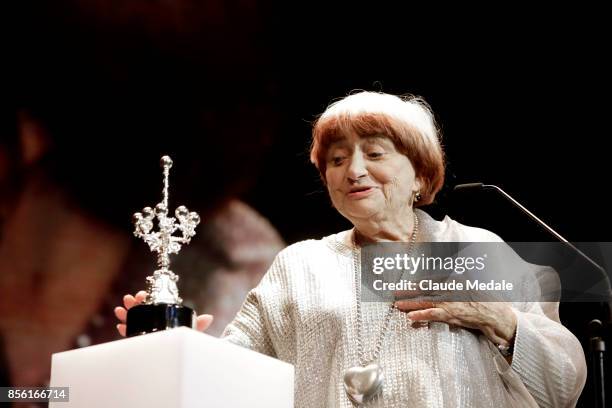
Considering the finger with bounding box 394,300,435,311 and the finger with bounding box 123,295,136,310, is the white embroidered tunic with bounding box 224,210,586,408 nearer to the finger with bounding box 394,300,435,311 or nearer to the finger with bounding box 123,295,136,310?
the finger with bounding box 394,300,435,311

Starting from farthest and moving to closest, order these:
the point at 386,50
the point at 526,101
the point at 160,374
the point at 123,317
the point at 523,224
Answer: the point at 386,50
the point at 526,101
the point at 523,224
the point at 123,317
the point at 160,374

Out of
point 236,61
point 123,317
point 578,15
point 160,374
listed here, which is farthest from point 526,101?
point 160,374

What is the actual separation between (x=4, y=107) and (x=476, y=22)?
1.34 meters

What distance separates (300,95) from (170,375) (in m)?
1.66

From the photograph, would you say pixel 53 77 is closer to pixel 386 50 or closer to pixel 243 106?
pixel 243 106

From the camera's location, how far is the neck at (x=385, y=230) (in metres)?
1.67

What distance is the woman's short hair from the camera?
167 centimetres

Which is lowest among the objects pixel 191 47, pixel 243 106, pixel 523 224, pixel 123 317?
pixel 123 317

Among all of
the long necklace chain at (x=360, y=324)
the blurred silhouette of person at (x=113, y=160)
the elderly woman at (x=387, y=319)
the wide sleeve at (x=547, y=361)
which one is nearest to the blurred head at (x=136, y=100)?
the blurred silhouette of person at (x=113, y=160)

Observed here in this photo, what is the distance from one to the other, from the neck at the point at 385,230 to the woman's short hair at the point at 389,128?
4.2 inches

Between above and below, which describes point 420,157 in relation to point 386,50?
below

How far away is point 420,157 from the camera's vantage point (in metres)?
1.72

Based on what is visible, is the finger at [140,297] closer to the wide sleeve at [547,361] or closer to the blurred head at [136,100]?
the wide sleeve at [547,361]

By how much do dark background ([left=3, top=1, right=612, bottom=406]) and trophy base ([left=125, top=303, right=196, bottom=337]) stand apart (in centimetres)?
107
